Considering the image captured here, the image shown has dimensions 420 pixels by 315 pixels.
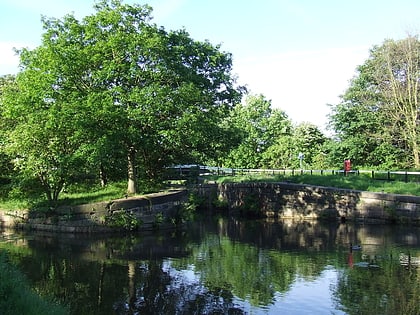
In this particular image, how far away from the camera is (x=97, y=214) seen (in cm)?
2222

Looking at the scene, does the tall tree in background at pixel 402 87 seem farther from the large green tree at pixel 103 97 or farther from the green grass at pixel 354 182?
the large green tree at pixel 103 97

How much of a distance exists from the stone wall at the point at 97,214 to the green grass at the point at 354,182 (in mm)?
10258

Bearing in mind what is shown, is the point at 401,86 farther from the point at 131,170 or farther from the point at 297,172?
the point at 131,170

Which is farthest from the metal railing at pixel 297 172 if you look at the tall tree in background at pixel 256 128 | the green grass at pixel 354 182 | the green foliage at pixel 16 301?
the green foliage at pixel 16 301

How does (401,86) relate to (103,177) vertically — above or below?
above

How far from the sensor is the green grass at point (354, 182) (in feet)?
85.1

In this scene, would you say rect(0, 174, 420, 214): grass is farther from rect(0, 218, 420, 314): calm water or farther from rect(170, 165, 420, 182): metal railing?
rect(0, 218, 420, 314): calm water

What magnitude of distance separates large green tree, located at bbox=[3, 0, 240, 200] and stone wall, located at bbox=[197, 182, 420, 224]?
27.7 ft

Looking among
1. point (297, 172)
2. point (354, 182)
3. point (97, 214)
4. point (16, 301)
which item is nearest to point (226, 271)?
point (16, 301)

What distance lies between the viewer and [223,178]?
129ft

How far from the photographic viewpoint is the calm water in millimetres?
11352

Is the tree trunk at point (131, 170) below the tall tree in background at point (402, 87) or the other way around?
below

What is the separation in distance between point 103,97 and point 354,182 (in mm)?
15511

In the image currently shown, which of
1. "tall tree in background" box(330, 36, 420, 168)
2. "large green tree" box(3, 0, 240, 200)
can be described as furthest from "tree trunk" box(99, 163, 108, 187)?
"tall tree in background" box(330, 36, 420, 168)
